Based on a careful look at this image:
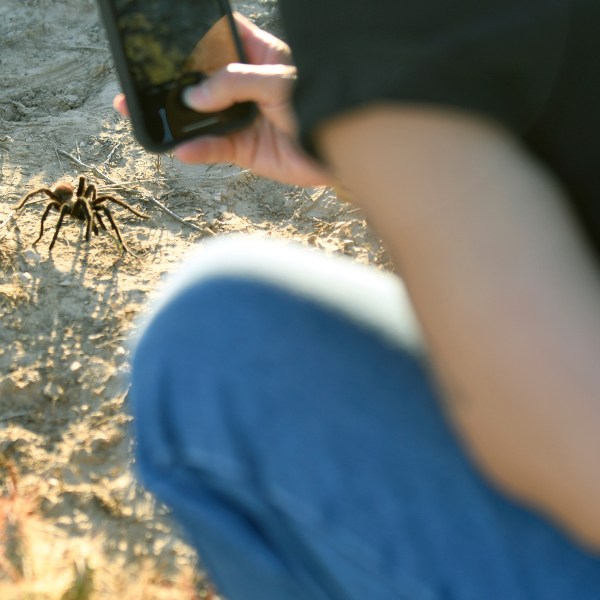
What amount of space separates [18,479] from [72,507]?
145mm

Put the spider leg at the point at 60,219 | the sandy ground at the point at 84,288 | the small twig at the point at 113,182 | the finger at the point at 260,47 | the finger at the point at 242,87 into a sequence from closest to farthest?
the finger at the point at 242,87 → the finger at the point at 260,47 → the sandy ground at the point at 84,288 → the spider leg at the point at 60,219 → the small twig at the point at 113,182

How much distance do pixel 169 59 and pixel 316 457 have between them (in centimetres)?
56

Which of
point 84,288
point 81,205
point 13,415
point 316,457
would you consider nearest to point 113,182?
point 81,205

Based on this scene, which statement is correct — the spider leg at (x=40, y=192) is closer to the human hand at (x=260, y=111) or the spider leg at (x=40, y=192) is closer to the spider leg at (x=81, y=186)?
the spider leg at (x=81, y=186)

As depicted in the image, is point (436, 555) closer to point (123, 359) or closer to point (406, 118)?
point (406, 118)

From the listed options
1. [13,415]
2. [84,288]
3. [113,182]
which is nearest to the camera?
[13,415]

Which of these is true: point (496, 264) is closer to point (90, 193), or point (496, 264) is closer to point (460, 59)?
point (460, 59)

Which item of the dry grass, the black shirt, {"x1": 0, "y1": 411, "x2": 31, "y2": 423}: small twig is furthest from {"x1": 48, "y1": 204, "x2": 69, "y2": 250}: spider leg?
the black shirt

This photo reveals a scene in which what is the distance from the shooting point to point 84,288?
87.3 inches

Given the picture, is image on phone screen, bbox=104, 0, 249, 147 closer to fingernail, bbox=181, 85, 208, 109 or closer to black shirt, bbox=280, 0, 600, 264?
fingernail, bbox=181, 85, 208, 109

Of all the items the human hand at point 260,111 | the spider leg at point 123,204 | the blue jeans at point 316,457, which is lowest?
the spider leg at point 123,204

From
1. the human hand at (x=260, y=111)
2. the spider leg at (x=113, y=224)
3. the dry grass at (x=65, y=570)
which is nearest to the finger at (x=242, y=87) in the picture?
the human hand at (x=260, y=111)

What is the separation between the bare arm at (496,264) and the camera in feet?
1.95

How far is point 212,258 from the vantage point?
977 mm
